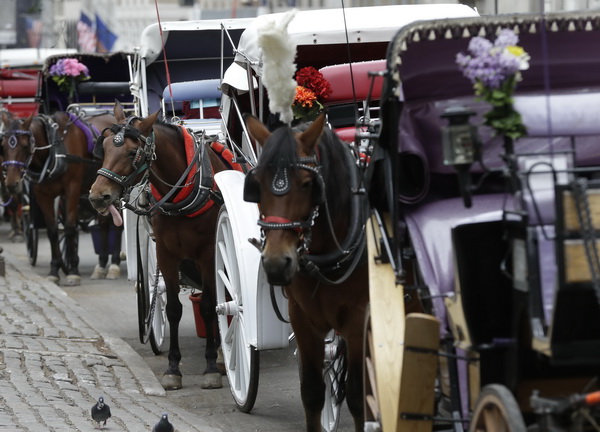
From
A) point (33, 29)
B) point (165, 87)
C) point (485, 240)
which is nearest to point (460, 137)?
point (485, 240)

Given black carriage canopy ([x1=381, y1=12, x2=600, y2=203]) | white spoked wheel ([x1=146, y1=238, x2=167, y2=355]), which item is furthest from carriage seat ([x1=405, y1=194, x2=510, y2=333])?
white spoked wheel ([x1=146, y1=238, x2=167, y2=355])

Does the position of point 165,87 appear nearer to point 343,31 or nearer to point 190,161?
point 190,161

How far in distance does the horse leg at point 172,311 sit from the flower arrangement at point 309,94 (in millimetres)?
2188

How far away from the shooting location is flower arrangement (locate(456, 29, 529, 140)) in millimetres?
4777

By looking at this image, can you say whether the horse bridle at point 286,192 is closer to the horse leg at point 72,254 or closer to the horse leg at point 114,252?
the horse leg at point 72,254

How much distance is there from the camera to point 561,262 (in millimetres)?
4453

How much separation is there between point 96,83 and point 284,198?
1162cm

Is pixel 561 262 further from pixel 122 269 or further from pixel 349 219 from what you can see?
pixel 122 269

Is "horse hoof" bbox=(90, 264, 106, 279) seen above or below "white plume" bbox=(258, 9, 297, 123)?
below

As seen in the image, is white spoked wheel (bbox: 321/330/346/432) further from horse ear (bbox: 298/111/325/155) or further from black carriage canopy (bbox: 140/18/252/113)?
black carriage canopy (bbox: 140/18/252/113)

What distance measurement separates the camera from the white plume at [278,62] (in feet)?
21.2

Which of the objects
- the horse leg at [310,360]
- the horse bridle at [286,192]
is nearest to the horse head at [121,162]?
the horse leg at [310,360]

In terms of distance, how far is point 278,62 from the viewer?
6.52 meters

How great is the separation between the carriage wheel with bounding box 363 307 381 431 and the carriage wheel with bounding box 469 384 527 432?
102cm
